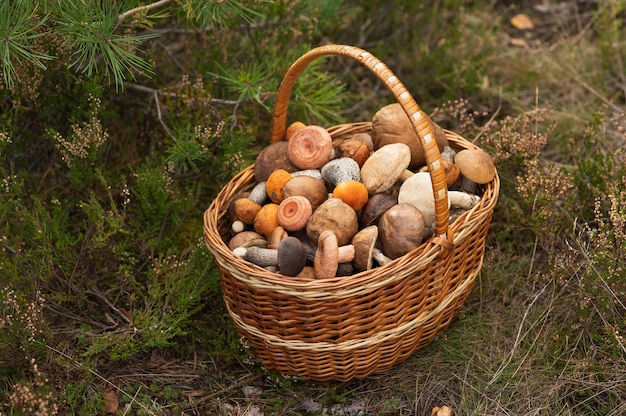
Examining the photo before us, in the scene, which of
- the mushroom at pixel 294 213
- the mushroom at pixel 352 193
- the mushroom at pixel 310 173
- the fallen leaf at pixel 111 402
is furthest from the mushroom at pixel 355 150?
the fallen leaf at pixel 111 402

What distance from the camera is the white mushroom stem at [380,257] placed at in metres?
2.25

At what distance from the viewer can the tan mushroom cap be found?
2480mm

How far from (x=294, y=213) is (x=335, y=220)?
0.17 metres

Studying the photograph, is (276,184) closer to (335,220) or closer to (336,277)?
(335,220)

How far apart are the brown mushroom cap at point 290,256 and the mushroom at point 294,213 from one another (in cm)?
17

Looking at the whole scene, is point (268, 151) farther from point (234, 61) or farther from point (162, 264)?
point (234, 61)

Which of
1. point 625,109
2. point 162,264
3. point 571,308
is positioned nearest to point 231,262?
point 162,264

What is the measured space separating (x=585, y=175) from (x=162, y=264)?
1.89 m

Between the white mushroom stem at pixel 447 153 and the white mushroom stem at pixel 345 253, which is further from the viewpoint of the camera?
the white mushroom stem at pixel 447 153

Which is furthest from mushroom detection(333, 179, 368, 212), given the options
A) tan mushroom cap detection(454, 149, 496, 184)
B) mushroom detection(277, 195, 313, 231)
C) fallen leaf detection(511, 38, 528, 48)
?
fallen leaf detection(511, 38, 528, 48)

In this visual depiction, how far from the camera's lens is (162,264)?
2.68 meters

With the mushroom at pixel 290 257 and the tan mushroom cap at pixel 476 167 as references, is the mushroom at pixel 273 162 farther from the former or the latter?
the tan mushroom cap at pixel 476 167

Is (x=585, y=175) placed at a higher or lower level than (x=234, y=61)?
lower

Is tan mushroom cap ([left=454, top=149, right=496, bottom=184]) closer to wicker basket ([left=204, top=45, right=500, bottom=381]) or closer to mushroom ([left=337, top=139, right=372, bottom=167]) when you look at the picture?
wicker basket ([left=204, top=45, right=500, bottom=381])
